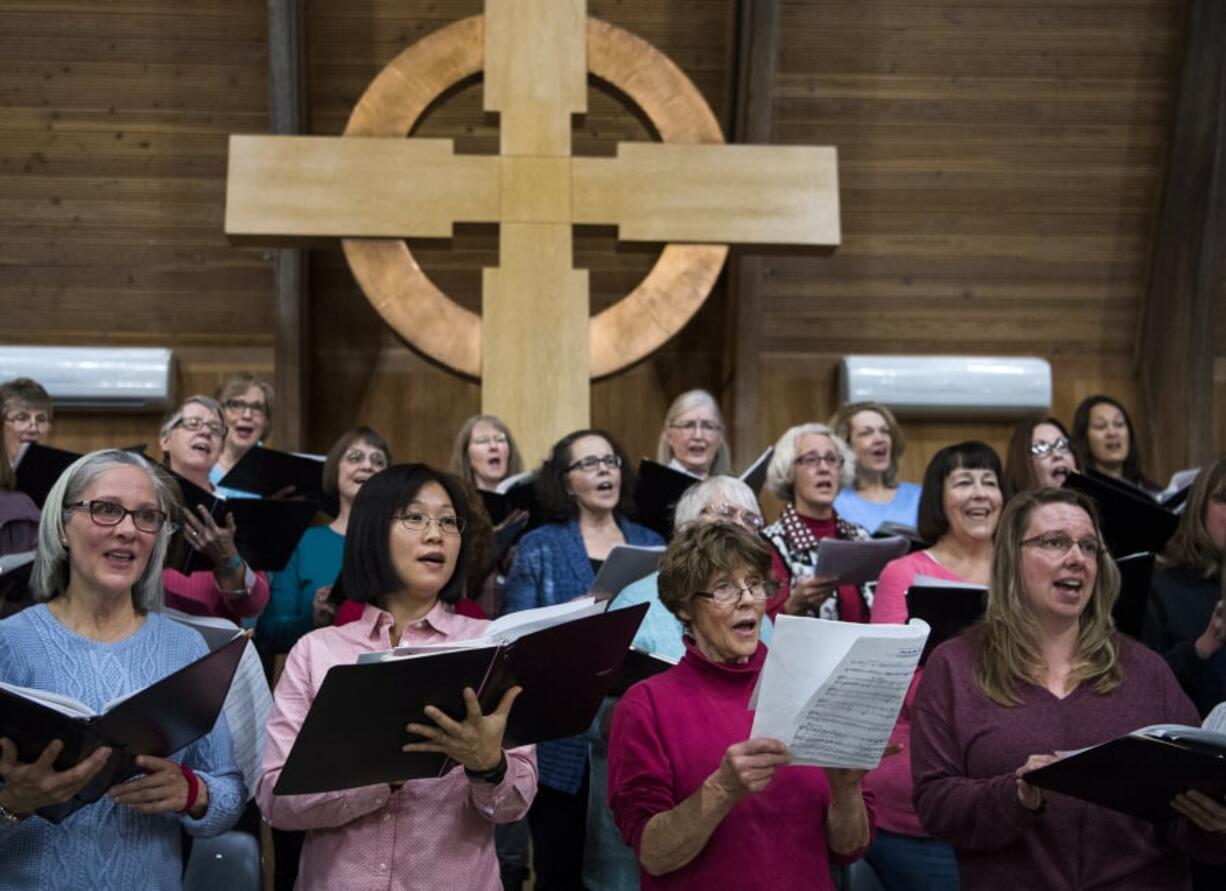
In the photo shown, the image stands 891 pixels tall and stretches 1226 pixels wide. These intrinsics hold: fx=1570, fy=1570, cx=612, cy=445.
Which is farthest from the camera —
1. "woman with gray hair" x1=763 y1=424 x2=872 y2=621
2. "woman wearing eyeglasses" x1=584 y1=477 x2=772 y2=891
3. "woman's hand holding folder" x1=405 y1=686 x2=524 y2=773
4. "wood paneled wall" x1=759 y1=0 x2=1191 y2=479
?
"wood paneled wall" x1=759 y1=0 x2=1191 y2=479

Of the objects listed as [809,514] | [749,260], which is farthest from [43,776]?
[749,260]

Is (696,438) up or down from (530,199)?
down

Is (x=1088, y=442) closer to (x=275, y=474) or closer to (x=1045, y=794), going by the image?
(x=275, y=474)

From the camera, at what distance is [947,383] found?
623 cm

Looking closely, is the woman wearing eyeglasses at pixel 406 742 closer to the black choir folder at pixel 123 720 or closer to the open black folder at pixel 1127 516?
the black choir folder at pixel 123 720

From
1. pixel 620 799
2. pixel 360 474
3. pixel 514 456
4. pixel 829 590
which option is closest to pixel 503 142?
pixel 514 456

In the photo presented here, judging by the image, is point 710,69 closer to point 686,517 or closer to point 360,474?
point 360,474

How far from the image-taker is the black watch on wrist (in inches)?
81.8

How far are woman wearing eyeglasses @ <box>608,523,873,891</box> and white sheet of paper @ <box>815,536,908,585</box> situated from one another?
0.77 meters

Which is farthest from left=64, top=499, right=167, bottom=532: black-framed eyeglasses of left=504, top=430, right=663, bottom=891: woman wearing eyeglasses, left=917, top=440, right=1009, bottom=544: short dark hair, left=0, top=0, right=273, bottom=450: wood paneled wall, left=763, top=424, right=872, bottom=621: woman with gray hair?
left=0, top=0, right=273, bottom=450: wood paneled wall

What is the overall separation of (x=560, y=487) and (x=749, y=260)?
2.64 m

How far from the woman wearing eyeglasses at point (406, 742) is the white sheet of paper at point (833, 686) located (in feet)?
1.16

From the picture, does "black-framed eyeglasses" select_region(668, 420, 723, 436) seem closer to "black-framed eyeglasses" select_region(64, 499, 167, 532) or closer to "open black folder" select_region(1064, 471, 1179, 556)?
"open black folder" select_region(1064, 471, 1179, 556)

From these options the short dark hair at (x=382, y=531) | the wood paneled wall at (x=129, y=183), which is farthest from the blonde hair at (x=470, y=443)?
the wood paneled wall at (x=129, y=183)
